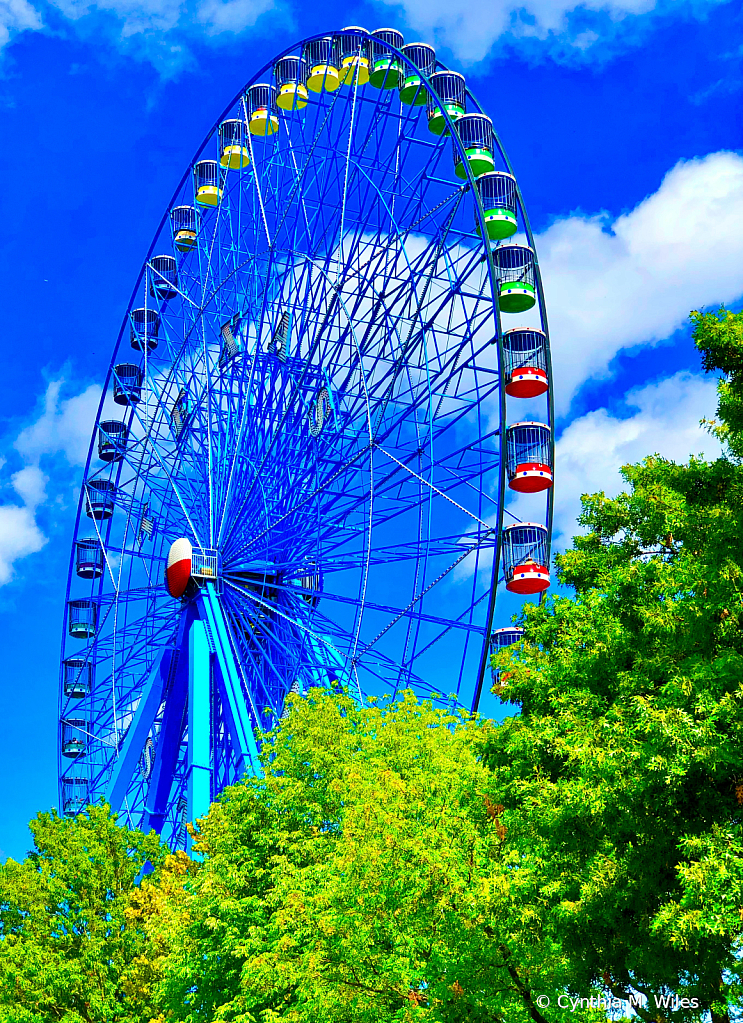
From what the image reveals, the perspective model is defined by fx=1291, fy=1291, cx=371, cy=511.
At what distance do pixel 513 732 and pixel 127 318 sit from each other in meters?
26.2

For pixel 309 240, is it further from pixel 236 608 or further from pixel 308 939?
pixel 308 939

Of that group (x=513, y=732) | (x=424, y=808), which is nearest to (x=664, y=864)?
(x=513, y=732)

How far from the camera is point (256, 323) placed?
1110 inches

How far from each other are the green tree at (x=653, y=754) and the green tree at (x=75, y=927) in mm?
9568

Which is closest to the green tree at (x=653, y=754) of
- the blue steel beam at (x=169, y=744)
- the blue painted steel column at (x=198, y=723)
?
the blue painted steel column at (x=198, y=723)

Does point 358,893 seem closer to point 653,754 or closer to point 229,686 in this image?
point 653,754

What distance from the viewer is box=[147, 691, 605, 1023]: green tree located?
11.9 m

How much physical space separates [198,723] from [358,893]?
41.3 feet

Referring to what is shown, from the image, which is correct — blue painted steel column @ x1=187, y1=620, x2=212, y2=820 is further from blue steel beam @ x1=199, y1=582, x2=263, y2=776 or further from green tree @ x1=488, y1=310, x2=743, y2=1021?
green tree @ x1=488, y1=310, x2=743, y2=1021

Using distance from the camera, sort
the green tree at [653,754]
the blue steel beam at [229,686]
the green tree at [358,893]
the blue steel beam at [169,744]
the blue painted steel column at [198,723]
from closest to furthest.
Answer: the green tree at [653,754] → the green tree at [358,893] → the blue painted steel column at [198,723] → the blue steel beam at [229,686] → the blue steel beam at [169,744]

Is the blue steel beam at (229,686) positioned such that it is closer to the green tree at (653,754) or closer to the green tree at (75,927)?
the green tree at (75,927)

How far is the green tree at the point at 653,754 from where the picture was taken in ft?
31.8

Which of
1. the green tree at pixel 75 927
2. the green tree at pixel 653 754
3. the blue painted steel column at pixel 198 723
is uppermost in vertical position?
the blue painted steel column at pixel 198 723

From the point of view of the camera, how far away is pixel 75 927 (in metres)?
20.7
